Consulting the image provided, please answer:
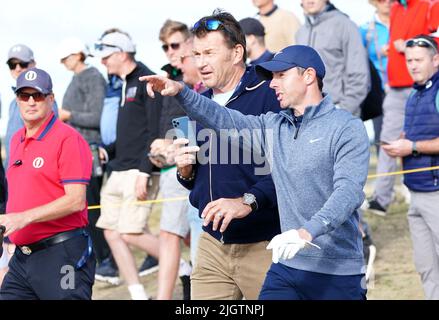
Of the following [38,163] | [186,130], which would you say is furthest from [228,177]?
[38,163]

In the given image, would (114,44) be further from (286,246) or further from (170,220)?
(286,246)

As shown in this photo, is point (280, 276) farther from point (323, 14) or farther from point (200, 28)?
point (323, 14)

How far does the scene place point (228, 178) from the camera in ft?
18.8

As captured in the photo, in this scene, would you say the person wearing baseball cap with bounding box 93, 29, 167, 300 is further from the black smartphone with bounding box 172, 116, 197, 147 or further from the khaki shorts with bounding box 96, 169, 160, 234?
the black smartphone with bounding box 172, 116, 197, 147

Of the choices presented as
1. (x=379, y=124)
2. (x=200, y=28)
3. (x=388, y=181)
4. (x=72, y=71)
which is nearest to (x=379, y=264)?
(x=388, y=181)

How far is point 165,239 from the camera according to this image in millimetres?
8789

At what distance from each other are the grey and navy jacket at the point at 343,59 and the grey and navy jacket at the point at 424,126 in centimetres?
120

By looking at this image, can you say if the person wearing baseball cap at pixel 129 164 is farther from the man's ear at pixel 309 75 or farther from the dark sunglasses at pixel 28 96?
the man's ear at pixel 309 75

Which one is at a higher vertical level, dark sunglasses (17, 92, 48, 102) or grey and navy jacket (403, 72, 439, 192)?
dark sunglasses (17, 92, 48, 102)

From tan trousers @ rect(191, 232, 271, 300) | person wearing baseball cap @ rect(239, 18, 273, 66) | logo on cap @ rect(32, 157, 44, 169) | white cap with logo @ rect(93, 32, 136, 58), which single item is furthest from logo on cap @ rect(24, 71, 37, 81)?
white cap with logo @ rect(93, 32, 136, 58)

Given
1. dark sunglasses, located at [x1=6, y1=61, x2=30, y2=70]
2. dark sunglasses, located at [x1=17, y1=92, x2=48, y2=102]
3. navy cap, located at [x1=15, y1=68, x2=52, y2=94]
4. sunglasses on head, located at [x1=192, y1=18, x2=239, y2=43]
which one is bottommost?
dark sunglasses, located at [x1=6, y1=61, x2=30, y2=70]

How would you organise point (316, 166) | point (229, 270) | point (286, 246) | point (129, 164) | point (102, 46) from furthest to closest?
point (102, 46), point (129, 164), point (229, 270), point (316, 166), point (286, 246)

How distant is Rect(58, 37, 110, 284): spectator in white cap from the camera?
1034 cm

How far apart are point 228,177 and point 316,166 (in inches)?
30.2
